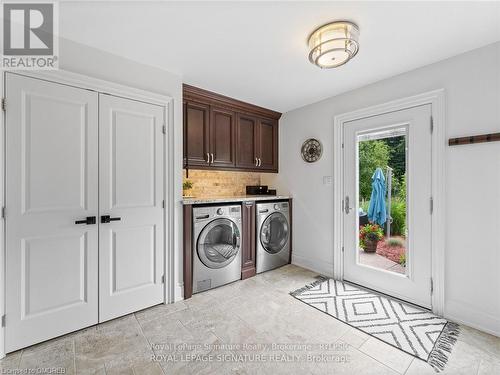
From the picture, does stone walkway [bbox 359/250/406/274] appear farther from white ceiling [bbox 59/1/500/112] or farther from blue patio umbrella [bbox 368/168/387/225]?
white ceiling [bbox 59/1/500/112]

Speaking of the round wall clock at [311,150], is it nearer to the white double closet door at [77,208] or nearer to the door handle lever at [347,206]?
the door handle lever at [347,206]

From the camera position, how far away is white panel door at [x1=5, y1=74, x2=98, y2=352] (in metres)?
1.70

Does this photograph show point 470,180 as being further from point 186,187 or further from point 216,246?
point 186,187

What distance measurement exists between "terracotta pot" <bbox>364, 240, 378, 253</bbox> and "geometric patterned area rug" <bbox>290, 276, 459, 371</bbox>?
46 centimetres

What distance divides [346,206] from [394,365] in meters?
1.69

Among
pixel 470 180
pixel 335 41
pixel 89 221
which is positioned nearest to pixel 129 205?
pixel 89 221

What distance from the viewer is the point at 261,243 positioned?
10.5 ft

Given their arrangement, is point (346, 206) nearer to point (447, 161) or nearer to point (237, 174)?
point (447, 161)

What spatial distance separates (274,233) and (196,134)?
5.77ft

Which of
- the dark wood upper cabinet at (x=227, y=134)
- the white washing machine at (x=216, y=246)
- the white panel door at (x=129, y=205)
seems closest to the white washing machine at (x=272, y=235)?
the white washing machine at (x=216, y=246)

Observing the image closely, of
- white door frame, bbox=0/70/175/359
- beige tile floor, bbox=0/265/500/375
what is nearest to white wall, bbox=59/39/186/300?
white door frame, bbox=0/70/175/359

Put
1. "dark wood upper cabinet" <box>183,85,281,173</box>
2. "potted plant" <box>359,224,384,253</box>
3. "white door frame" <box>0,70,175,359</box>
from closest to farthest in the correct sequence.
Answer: "white door frame" <box>0,70,175,359</box> → "potted plant" <box>359,224,384,253</box> → "dark wood upper cabinet" <box>183,85,281,173</box>

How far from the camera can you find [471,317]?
2.00 meters

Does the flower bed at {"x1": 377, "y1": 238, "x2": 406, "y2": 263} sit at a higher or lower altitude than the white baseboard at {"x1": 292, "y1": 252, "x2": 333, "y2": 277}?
higher
